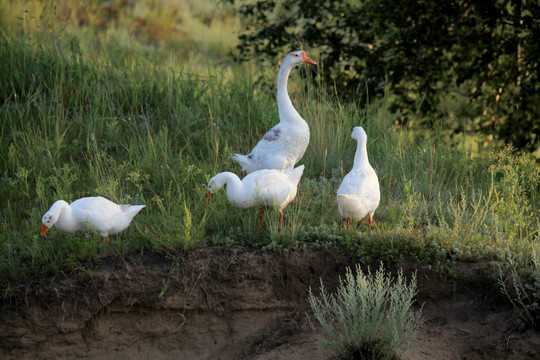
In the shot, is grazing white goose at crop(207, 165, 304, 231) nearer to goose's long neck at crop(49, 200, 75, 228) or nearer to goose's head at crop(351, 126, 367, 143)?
goose's head at crop(351, 126, 367, 143)

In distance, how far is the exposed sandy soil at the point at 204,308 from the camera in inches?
162

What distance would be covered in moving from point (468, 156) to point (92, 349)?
4.84 meters

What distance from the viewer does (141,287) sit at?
165 inches

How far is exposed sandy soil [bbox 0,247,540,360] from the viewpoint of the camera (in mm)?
4105

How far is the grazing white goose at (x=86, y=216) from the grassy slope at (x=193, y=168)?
0.16m

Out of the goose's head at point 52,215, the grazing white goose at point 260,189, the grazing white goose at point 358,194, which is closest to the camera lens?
the goose's head at point 52,215

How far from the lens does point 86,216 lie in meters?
4.14

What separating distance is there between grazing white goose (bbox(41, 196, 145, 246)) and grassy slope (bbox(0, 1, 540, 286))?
0.51 ft

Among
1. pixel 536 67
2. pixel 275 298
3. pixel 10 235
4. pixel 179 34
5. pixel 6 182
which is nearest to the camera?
pixel 275 298

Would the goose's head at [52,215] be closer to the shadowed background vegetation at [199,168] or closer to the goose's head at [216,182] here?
the shadowed background vegetation at [199,168]

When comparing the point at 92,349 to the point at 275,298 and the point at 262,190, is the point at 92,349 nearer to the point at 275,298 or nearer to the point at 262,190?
the point at 275,298

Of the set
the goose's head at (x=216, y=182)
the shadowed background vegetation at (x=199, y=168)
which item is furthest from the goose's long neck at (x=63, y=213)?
the goose's head at (x=216, y=182)

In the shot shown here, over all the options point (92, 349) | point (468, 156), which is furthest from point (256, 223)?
point (468, 156)

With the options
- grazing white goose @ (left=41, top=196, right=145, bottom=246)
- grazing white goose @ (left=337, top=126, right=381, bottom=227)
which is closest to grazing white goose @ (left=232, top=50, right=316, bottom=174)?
grazing white goose @ (left=337, top=126, right=381, bottom=227)
